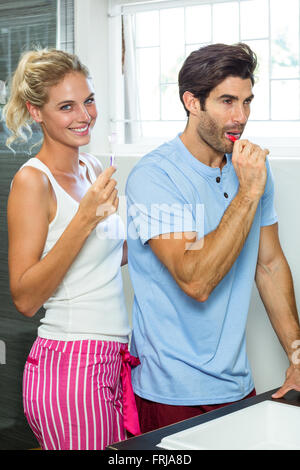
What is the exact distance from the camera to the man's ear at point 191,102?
1.65 meters

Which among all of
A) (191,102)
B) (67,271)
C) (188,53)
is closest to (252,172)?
(191,102)

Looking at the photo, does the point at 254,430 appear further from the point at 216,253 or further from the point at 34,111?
the point at 34,111

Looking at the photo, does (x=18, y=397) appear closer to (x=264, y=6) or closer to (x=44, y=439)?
(x=44, y=439)

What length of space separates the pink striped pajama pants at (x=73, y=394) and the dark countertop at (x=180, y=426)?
0.34m

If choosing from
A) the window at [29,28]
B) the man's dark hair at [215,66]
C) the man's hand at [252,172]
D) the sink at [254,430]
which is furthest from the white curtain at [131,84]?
the sink at [254,430]

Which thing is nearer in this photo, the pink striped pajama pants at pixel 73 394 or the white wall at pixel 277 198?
the pink striped pajama pants at pixel 73 394

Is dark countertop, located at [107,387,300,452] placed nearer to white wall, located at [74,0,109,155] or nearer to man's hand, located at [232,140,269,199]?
man's hand, located at [232,140,269,199]

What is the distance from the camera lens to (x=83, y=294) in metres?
1.67

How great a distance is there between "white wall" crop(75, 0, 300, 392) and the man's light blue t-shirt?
47cm

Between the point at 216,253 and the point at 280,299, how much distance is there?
36 centimetres

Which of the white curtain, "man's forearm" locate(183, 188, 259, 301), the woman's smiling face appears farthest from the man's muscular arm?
the white curtain

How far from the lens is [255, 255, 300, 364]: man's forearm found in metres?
1.74

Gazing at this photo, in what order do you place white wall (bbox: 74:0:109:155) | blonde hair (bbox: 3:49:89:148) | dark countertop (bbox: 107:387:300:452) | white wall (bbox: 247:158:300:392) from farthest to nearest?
white wall (bbox: 74:0:109:155) < white wall (bbox: 247:158:300:392) < blonde hair (bbox: 3:49:89:148) < dark countertop (bbox: 107:387:300:452)

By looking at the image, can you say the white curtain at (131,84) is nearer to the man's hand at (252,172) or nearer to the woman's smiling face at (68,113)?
the woman's smiling face at (68,113)
